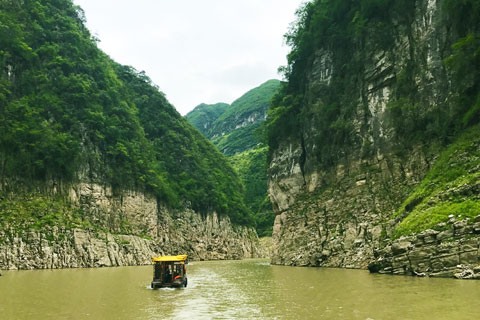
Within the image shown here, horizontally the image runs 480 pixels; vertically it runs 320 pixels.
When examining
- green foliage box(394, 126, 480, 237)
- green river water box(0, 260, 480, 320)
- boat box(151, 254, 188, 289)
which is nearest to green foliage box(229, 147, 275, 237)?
green foliage box(394, 126, 480, 237)

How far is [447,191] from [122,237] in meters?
46.3

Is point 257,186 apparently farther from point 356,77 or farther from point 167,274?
point 167,274

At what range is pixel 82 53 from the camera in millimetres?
73375

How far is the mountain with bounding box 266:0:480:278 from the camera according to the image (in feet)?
78.8

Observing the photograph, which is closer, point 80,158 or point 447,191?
point 447,191

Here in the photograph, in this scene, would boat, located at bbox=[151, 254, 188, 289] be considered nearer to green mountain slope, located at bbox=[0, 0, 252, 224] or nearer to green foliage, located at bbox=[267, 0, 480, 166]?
green foliage, located at bbox=[267, 0, 480, 166]

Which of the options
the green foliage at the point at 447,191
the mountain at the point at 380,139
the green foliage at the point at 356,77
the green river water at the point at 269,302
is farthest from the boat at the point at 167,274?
the green foliage at the point at 356,77

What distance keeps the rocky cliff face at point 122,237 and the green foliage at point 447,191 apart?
36.1m

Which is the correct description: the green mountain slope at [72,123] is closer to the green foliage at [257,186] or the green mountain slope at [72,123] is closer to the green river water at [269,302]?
the green foliage at [257,186]

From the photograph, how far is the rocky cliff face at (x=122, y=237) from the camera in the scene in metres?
42.9

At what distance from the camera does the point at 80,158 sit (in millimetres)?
58188

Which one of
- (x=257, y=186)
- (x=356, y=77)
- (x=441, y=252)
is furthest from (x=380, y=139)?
(x=257, y=186)

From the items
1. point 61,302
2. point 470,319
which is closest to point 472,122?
point 470,319

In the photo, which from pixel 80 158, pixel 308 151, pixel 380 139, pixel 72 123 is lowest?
pixel 380 139
